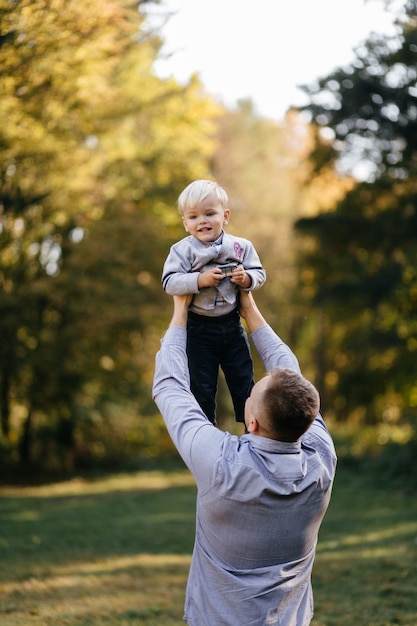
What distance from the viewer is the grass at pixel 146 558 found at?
640 cm

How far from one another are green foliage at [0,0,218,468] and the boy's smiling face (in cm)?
749

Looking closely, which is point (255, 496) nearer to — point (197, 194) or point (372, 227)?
point (197, 194)

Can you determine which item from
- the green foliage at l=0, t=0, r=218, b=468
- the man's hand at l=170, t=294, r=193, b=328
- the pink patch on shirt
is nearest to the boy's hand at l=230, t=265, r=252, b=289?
the pink patch on shirt

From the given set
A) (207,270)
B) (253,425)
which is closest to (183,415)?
(253,425)

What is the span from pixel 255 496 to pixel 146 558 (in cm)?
697

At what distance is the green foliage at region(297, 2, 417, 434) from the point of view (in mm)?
12898

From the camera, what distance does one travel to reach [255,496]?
9.36ft

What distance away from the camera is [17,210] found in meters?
10.9

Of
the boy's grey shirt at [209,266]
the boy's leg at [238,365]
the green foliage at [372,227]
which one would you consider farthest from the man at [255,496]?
the green foliage at [372,227]

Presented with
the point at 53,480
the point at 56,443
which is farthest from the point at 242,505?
the point at 56,443

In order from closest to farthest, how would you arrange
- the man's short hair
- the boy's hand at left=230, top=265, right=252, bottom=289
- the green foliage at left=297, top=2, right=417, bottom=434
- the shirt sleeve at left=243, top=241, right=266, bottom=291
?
the man's short hair, the boy's hand at left=230, top=265, right=252, bottom=289, the shirt sleeve at left=243, top=241, right=266, bottom=291, the green foliage at left=297, top=2, right=417, bottom=434

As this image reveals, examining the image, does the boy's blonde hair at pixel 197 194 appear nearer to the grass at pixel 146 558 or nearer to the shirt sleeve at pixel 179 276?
the shirt sleeve at pixel 179 276

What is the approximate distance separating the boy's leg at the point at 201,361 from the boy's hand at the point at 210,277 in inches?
11.4

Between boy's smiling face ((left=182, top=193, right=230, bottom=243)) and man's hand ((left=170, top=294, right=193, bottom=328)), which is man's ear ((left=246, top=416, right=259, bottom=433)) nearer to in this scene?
man's hand ((left=170, top=294, right=193, bottom=328))
